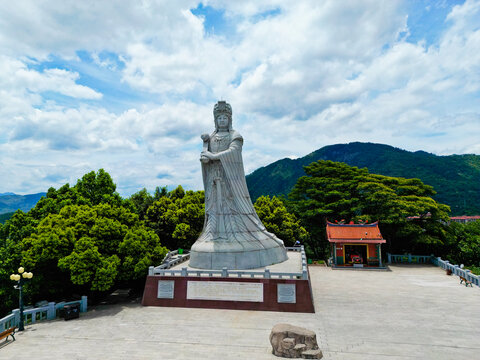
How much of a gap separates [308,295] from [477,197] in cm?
7091

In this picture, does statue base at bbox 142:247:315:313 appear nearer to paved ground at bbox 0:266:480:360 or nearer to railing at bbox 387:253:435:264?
paved ground at bbox 0:266:480:360

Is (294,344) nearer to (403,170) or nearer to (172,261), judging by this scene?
(172,261)

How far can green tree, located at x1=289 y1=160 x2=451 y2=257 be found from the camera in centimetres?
2222

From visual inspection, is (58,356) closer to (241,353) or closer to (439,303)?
(241,353)

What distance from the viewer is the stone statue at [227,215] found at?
14.3 m

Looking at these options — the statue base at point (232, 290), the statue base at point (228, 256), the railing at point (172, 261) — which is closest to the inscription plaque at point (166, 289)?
the statue base at point (232, 290)

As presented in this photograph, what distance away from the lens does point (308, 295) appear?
12.1m

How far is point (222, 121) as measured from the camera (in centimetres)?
1606

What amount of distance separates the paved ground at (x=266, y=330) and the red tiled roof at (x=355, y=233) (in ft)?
19.3

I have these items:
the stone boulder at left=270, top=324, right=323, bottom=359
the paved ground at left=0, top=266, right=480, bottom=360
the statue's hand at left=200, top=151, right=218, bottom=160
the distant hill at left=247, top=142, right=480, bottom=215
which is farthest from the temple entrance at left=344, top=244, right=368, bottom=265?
the distant hill at left=247, top=142, right=480, bottom=215

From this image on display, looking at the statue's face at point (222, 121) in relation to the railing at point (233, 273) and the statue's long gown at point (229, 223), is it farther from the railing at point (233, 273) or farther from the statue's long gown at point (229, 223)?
the railing at point (233, 273)

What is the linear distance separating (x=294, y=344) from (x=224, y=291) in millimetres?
5079

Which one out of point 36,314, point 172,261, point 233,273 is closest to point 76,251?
point 36,314

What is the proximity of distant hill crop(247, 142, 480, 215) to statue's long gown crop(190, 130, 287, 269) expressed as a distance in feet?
189
